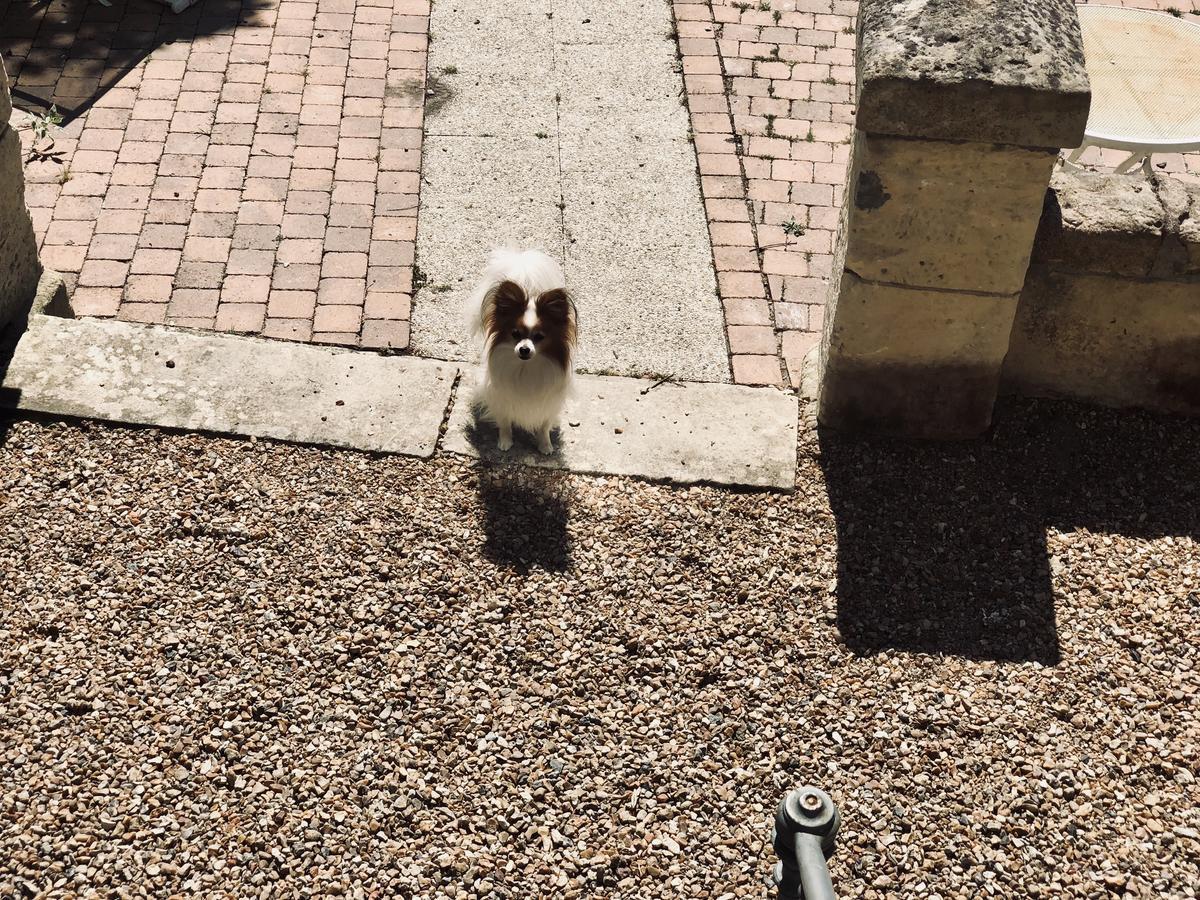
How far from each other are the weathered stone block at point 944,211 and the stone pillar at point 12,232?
3.58m

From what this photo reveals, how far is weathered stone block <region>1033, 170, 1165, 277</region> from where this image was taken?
186 inches

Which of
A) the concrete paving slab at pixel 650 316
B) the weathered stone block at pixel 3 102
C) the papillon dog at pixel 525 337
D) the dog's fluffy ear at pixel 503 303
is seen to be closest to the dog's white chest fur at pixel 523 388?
the papillon dog at pixel 525 337

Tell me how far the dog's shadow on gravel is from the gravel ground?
0.01 metres

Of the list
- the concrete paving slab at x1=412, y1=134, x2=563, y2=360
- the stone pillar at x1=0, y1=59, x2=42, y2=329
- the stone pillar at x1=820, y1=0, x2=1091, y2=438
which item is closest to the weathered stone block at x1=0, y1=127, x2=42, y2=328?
the stone pillar at x1=0, y1=59, x2=42, y2=329

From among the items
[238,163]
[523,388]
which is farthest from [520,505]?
[238,163]

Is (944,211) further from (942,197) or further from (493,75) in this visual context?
(493,75)

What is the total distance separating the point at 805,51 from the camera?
7.71 m

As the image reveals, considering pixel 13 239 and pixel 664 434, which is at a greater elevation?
pixel 13 239

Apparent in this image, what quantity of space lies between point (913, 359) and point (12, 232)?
393 cm

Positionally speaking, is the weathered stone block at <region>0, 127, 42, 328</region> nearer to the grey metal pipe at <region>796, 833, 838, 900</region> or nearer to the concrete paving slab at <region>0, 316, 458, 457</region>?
the concrete paving slab at <region>0, 316, 458, 457</region>

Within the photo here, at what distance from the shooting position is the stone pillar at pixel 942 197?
4.12m

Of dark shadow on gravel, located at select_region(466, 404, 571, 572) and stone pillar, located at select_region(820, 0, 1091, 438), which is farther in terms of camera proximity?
dark shadow on gravel, located at select_region(466, 404, 571, 572)

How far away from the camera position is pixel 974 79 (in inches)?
161

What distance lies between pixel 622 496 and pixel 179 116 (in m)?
3.89
